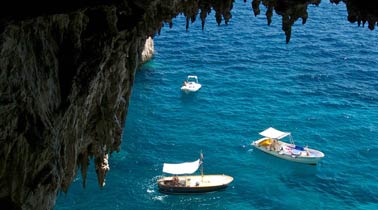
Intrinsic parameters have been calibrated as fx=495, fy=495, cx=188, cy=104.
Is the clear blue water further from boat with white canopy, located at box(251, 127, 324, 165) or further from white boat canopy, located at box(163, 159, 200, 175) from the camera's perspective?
white boat canopy, located at box(163, 159, 200, 175)

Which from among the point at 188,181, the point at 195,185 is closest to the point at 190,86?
the point at 188,181

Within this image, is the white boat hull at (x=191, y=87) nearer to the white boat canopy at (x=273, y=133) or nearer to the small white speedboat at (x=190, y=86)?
the small white speedboat at (x=190, y=86)

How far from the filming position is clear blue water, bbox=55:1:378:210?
38.5m

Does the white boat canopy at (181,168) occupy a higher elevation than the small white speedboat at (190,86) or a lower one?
lower

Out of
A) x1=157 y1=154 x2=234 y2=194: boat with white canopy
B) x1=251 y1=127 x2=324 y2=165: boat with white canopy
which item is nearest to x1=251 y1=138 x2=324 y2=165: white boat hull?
x1=251 y1=127 x2=324 y2=165: boat with white canopy

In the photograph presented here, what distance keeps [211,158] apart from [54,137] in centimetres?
2974

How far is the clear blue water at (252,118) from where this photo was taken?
1515 inches

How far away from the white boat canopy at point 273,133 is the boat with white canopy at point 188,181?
24.0 ft

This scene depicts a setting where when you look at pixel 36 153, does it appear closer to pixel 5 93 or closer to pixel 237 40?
pixel 5 93

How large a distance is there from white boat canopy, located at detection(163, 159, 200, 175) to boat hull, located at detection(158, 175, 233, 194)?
712 mm

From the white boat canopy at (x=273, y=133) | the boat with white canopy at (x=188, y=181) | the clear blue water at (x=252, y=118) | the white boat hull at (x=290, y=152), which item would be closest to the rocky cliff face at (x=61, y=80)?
the boat with white canopy at (x=188, y=181)

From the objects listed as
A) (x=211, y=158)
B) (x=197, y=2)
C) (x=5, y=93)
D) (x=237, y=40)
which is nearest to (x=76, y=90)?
(x=5, y=93)

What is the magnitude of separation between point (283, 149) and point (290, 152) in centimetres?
91

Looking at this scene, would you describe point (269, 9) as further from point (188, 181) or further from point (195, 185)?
point (188, 181)
